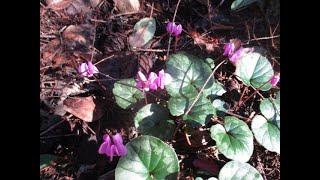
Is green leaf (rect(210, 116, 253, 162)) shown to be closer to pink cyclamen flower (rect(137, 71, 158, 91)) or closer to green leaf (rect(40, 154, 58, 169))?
pink cyclamen flower (rect(137, 71, 158, 91))

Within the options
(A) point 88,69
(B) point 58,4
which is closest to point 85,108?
(A) point 88,69

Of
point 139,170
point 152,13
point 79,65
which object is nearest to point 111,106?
point 79,65

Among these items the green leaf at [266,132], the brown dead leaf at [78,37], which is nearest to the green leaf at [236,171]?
the green leaf at [266,132]

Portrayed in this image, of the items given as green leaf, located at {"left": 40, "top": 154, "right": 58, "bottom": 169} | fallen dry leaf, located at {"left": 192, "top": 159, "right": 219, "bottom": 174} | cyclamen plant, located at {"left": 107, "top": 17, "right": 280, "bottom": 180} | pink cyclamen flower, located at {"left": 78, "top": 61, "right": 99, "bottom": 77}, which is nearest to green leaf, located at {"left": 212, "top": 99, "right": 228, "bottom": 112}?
cyclamen plant, located at {"left": 107, "top": 17, "right": 280, "bottom": 180}

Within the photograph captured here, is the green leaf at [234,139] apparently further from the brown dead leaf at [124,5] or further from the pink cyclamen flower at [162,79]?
the brown dead leaf at [124,5]

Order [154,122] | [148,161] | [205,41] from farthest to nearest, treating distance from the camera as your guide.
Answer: [205,41]
[154,122]
[148,161]

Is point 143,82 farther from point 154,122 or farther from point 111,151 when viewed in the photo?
point 111,151

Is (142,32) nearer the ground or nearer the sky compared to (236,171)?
nearer the sky
